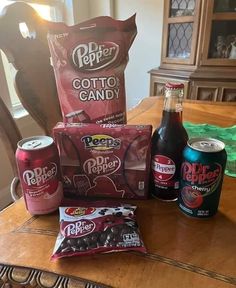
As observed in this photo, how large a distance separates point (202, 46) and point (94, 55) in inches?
64.7

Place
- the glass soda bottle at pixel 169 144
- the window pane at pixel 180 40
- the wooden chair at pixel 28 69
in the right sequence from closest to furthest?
the glass soda bottle at pixel 169 144 < the wooden chair at pixel 28 69 < the window pane at pixel 180 40

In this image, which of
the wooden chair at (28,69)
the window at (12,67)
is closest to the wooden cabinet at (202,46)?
the window at (12,67)

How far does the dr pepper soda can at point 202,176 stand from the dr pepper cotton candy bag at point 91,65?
Answer: 0.21 m

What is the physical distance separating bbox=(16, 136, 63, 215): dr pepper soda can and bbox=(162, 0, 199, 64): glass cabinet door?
1775mm

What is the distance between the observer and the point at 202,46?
194 cm

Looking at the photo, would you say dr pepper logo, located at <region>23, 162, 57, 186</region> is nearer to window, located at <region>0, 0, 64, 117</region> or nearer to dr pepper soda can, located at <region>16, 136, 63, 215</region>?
dr pepper soda can, located at <region>16, 136, 63, 215</region>

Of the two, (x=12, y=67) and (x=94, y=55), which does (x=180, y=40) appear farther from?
(x=94, y=55)

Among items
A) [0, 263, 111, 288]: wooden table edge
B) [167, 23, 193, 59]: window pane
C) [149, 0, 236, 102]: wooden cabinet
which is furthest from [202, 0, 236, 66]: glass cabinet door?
[0, 263, 111, 288]: wooden table edge

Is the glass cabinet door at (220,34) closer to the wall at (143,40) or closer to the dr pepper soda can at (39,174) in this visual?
the wall at (143,40)

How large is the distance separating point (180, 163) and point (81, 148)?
20 cm

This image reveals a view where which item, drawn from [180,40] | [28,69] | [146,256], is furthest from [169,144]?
[180,40]

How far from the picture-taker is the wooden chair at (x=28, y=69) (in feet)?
2.51

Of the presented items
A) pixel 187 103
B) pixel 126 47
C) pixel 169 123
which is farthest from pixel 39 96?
pixel 187 103

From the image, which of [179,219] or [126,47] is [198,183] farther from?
[126,47]
